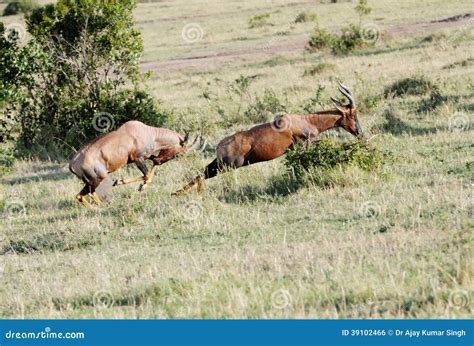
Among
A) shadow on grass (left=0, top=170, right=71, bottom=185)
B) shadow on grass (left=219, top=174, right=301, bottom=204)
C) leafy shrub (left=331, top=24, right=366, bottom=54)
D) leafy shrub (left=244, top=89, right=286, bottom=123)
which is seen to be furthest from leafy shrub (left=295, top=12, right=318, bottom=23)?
shadow on grass (left=219, top=174, right=301, bottom=204)

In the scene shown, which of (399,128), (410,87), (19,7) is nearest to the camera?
(399,128)

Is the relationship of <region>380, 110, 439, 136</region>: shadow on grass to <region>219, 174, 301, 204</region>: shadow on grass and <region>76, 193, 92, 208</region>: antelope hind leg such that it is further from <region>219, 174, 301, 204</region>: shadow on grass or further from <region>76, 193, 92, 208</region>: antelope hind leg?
<region>76, 193, 92, 208</region>: antelope hind leg

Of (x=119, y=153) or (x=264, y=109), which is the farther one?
(x=264, y=109)

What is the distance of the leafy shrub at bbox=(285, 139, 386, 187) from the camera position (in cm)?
1112

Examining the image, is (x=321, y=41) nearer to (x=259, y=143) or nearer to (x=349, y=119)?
(x=349, y=119)

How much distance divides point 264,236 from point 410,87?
1147 cm

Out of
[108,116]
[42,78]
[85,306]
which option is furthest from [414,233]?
[42,78]

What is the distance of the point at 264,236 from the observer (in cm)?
902

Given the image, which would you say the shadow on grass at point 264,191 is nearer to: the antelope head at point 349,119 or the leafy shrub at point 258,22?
the antelope head at point 349,119

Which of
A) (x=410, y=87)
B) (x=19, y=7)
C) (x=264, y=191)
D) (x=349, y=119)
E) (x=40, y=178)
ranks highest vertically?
(x=19, y=7)

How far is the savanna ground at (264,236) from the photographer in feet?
22.3

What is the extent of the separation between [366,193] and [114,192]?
4.08m

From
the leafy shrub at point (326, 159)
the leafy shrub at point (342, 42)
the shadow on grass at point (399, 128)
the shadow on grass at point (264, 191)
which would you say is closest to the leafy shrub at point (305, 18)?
the leafy shrub at point (342, 42)

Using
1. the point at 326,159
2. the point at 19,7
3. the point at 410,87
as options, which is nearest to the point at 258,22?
the point at 410,87
